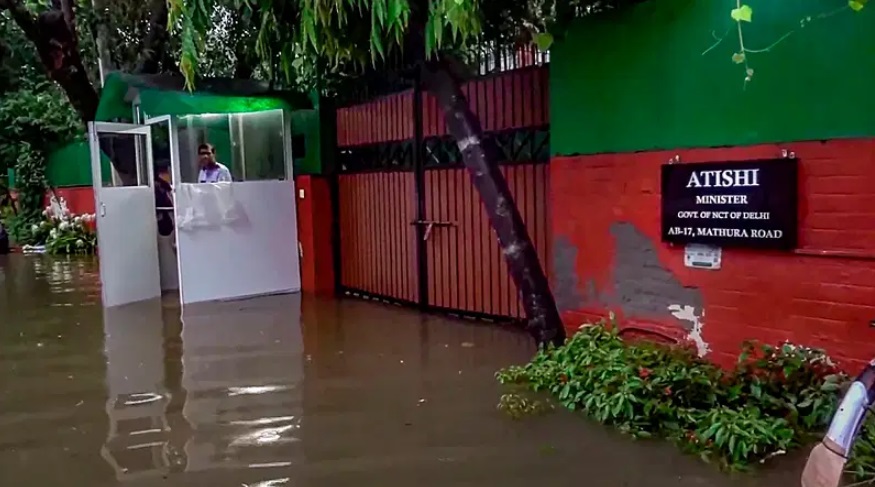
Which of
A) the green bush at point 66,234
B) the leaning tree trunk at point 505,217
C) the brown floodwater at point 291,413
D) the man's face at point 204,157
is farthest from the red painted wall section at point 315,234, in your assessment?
the green bush at point 66,234

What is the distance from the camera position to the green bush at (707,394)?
389 centimetres

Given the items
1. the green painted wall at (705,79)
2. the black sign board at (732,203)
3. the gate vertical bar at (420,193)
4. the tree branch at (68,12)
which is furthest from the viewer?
the tree branch at (68,12)

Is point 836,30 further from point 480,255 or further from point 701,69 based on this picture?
point 480,255

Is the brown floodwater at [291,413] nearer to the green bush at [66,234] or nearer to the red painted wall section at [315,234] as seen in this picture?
the red painted wall section at [315,234]

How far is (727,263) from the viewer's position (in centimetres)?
473

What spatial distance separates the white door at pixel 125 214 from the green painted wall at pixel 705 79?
17.0ft

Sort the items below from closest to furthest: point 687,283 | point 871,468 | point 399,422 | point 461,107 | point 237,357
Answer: point 871,468 < point 399,422 < point 687,283 < point 461,107 < point 237,357

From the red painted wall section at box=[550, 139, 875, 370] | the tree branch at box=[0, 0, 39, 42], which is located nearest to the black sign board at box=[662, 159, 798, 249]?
the red painted wall section at box=[550, 139, 875, 370]

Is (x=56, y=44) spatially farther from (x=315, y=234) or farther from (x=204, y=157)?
(x=315, y=234)

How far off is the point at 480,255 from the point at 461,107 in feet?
6.02

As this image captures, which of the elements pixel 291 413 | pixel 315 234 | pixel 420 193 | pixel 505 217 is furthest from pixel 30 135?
pixel 291 413

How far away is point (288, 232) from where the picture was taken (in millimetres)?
9562

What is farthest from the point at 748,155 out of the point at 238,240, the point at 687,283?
the point at 238,240

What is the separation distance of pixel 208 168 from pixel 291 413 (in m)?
4.90
